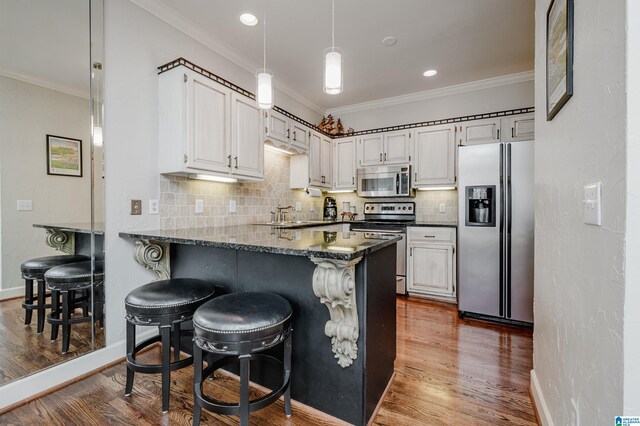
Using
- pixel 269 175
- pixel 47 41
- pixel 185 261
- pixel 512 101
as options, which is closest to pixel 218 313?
pixel 185 261

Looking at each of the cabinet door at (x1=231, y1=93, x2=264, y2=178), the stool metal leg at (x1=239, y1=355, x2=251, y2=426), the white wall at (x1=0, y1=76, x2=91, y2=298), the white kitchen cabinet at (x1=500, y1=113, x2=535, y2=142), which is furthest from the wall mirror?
the white kitchen cabinet at (x1=500, y1=113, x2=535, y2=142)

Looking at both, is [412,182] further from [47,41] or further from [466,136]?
[47,41]

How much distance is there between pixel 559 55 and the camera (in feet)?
4.00

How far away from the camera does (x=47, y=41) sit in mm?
1839

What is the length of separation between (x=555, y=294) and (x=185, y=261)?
2.25m

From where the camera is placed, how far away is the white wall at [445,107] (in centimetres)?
369

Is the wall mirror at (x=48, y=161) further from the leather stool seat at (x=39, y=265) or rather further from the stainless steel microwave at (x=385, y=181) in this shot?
the stainless steel microwave at (x=385, y=181)

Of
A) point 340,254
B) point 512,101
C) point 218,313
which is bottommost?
point 218,313

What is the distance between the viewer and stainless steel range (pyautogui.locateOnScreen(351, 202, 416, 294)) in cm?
374

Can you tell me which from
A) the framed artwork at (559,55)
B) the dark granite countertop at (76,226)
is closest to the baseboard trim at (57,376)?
the dark granite countertop at (76,226)

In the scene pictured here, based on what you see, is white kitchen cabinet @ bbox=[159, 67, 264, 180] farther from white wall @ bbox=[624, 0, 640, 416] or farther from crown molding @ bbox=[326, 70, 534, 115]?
crown molding @ bbox=[326, 70, 534, 115]

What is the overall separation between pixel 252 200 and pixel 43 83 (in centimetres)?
196

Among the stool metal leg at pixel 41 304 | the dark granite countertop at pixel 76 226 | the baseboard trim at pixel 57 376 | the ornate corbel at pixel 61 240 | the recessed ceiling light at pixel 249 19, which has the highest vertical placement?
the recessed ceiling light at pixel 249 19

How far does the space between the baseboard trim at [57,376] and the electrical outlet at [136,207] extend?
0.96 meters
